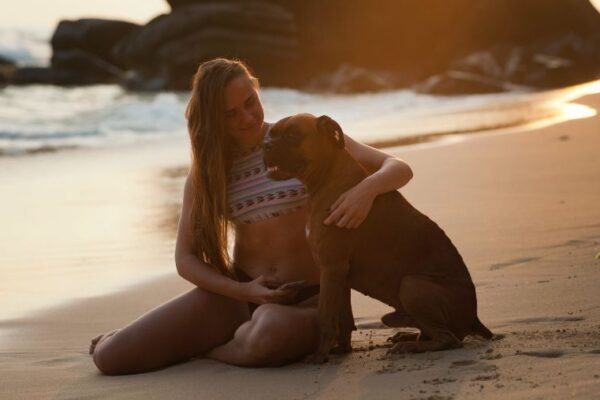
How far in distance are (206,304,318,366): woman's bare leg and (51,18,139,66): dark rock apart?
1965 inches

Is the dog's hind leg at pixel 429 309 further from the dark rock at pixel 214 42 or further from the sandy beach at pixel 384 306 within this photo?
the dark rock at pixel 214 42

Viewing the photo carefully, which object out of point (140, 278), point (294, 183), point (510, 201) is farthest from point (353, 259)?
point (510, 201)

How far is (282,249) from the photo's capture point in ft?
15.7

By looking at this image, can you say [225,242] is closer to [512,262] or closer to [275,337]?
[275,337]

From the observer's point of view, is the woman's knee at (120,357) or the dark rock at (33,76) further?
the dark rock at (33,76)

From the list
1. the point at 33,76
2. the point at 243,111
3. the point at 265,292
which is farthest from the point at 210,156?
the point at 33,76

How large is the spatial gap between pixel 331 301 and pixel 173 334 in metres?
0.88

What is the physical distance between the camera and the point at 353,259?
4.43 meters

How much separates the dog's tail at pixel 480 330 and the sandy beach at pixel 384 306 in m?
0.05

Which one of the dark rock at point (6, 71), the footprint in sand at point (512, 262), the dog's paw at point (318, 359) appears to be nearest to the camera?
the dog's paw at point (318, 359)

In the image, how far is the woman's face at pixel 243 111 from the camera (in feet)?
15.5

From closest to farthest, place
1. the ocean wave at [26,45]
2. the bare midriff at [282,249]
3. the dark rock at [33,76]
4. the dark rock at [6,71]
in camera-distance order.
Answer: the bare midriff at [282,249]
the dark rock at [6,71]
the dark rock at [33,76]
the ocean wave at [26,45]

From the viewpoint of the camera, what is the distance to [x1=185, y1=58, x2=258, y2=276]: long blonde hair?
4.73 meters

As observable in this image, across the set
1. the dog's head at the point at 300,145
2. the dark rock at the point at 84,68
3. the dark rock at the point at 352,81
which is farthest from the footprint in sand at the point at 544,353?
the dark rock at the point at 84,68
